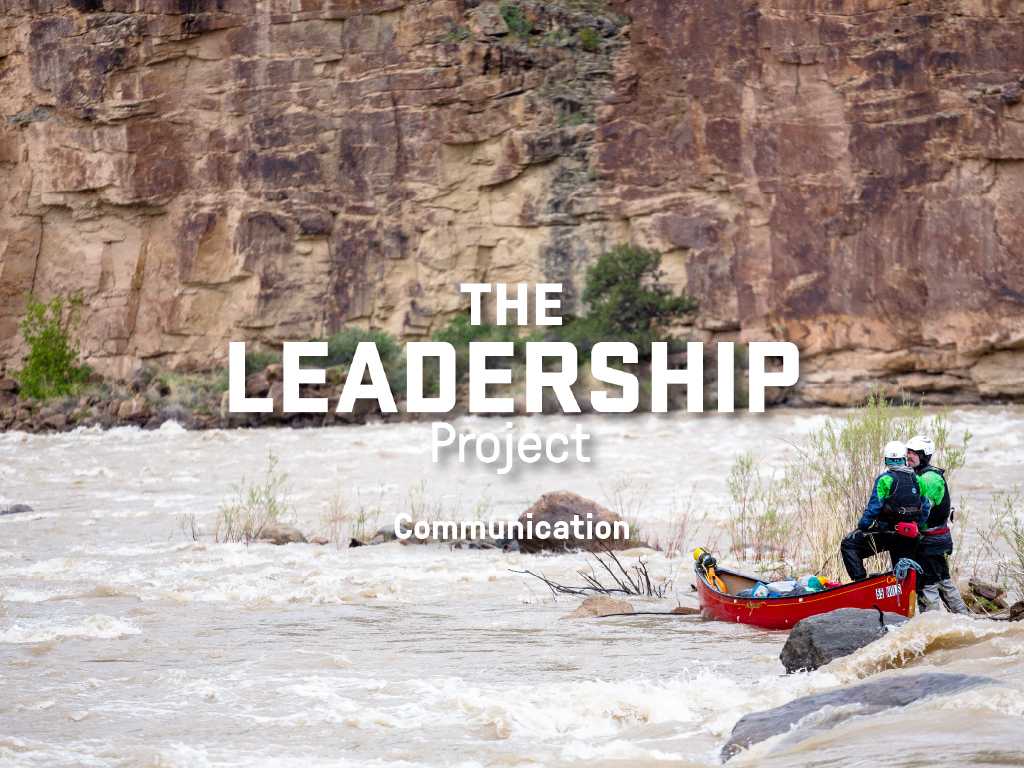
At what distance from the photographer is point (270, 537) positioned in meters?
10.4

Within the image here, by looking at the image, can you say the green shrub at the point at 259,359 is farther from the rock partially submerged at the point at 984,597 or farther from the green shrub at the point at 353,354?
the rock partially submerged at the point at 984,597

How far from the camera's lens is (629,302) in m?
29.9

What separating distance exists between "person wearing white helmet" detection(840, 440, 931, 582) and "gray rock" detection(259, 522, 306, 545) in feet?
19.9

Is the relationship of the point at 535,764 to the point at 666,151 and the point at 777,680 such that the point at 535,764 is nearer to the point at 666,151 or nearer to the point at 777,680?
the point at 777,680

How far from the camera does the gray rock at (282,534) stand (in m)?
10.3

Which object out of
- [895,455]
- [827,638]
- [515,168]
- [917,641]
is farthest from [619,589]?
[515,168]

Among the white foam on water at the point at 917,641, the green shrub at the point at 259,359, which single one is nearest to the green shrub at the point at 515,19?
the green shrub at the point at 259,359

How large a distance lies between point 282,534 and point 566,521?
308 cm

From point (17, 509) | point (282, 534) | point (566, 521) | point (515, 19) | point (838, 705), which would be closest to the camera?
point (838, 705)

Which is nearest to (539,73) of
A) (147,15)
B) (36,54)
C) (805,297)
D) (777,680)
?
(805,297)

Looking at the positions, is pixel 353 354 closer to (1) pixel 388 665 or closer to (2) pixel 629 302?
(2) pixel 629 302

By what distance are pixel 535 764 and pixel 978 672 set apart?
89.5 inches

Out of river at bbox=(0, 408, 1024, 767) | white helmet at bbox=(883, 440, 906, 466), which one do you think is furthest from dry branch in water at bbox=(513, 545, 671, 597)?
white helmet at bbox=(883, 440, 906, 466)

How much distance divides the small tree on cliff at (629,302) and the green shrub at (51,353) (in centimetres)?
1768
